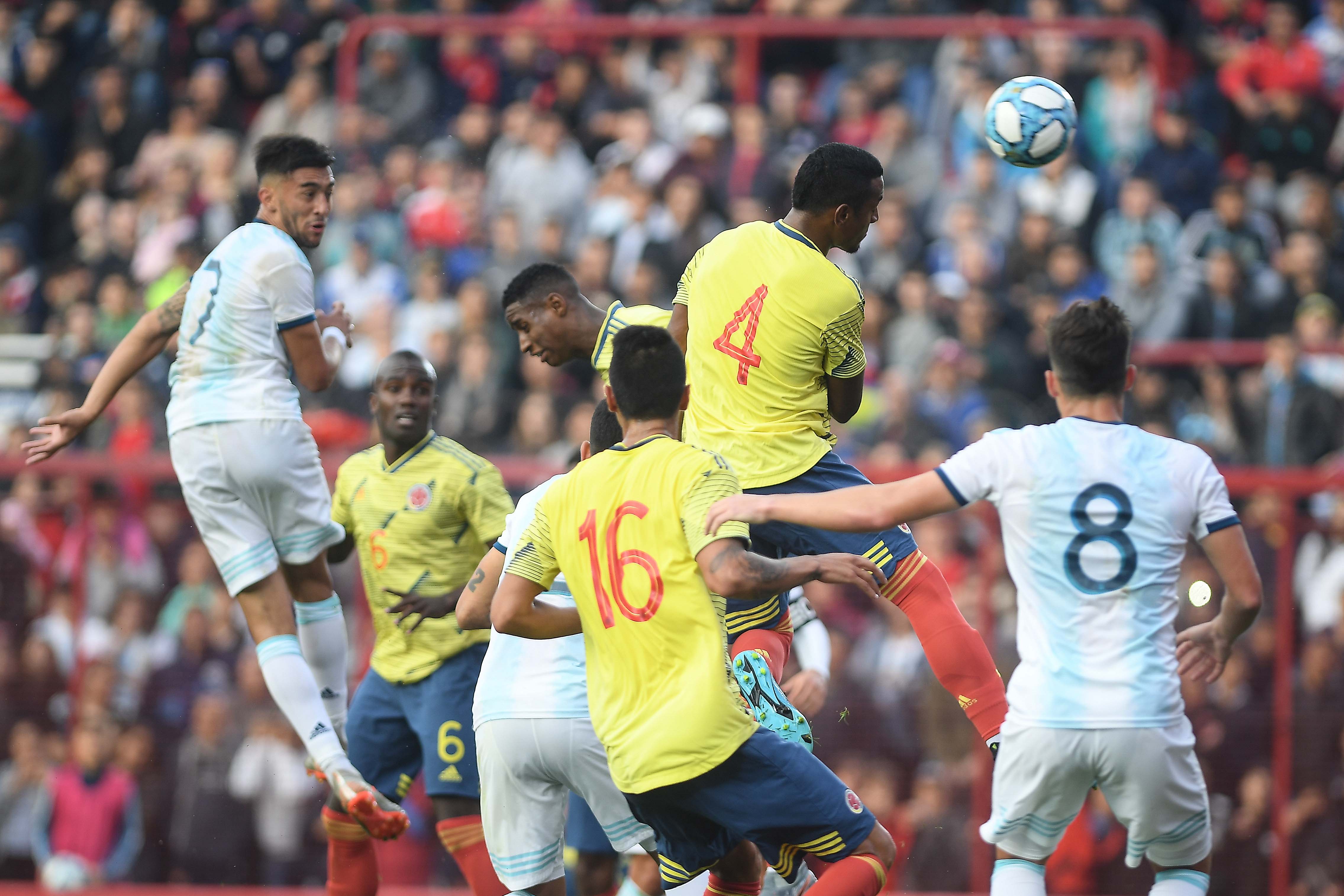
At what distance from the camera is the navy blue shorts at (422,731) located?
24.2 ft

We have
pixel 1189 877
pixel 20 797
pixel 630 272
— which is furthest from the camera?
pixel 630 272

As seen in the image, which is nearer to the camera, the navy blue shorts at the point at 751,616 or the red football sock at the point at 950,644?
the red football sock at the point at 950,644

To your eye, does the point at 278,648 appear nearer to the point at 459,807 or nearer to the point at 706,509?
the point at 459,807

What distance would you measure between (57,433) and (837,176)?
342cm

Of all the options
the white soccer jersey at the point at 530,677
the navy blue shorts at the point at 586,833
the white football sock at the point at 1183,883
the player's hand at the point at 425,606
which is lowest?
the navy blue shorts at the point at 586,833

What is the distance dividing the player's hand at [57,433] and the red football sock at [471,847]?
90.9 inches

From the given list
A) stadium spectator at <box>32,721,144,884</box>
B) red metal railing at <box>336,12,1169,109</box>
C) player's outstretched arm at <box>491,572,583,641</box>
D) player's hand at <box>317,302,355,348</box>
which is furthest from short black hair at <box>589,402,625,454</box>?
red metal railing at <box>336,12,1169,109</box>

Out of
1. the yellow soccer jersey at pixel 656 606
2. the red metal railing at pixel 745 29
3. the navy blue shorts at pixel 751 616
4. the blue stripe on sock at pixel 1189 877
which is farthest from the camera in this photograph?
the red metal railing at pixel 745 29

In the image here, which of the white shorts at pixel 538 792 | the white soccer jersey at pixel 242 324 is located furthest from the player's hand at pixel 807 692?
the white soccer jersey at pixel 242 324

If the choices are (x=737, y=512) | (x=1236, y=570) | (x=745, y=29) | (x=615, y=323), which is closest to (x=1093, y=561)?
(x=1236, y=570)

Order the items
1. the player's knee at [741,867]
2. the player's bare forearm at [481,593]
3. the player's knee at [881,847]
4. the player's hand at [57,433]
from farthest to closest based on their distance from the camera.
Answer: the player's hand at [57,433], the player's bare forearm at [481,593], the player's knee at [741,867], the player's knee at [881,847]

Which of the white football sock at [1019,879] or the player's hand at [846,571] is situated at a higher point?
the player's hand at [846,571]

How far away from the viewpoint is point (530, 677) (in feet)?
20.5

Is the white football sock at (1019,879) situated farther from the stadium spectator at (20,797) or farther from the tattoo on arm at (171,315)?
the stadium spectator at (20,797)
